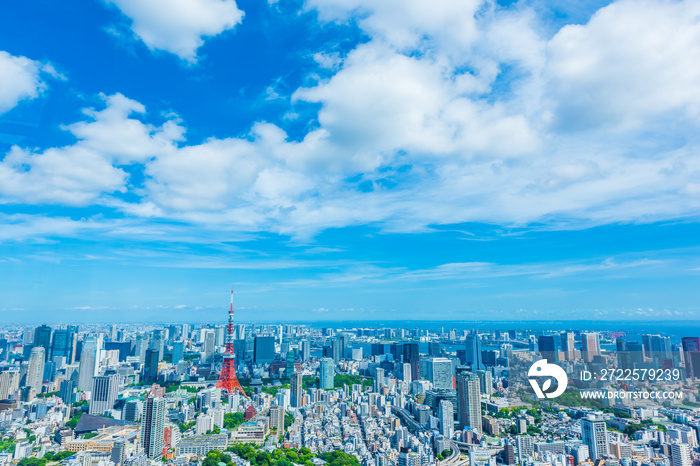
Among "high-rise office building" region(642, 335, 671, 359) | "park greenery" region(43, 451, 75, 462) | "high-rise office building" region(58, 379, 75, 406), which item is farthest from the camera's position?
"high-rise office building" region(58, 379, 75, 406)

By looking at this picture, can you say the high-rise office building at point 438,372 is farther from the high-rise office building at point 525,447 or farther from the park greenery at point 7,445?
the park greenery at point 7,445

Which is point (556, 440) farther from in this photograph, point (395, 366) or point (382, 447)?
point (395, 366)

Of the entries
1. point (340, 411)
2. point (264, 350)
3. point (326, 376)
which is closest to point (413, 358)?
point (326, 376)

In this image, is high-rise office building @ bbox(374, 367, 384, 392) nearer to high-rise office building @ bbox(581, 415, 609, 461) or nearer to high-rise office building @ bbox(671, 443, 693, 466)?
high-rise office building @ bbox(581, 415, 609, 461)

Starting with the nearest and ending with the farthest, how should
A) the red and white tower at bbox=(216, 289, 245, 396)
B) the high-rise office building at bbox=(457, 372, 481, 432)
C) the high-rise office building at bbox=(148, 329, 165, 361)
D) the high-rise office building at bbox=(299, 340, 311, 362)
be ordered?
1. the high-rise office building at bbox=(457, 372, 481, 432)
2. the red and white tower at bbox=(216, 289, 245, 396)
3. the high-rise office building at bbox=(148, 329, 165, 361)
4. the high-rise office building at bbox=(299, 340, 311, 362)

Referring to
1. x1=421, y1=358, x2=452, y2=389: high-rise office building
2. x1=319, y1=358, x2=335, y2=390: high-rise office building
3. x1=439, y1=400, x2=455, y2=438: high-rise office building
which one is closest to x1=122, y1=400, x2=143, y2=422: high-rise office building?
x1=439, y1=400, x2=455, y2=438: high-rise office building

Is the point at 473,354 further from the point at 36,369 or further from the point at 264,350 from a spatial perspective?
the point at 36,369
